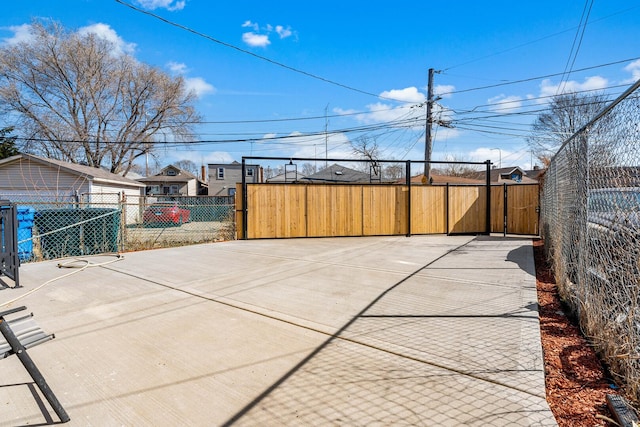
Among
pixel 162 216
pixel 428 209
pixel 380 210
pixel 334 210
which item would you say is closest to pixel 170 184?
pixel 162 216

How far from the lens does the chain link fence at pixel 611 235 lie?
2.28m

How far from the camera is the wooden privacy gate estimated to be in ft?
35.9

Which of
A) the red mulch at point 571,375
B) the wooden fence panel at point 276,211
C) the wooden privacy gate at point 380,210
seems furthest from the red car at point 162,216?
the red mulch at point 571,375

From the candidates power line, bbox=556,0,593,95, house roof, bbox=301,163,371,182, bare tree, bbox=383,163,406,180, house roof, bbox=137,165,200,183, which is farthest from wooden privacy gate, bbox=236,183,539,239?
house roof, bbox=137,165,200,183

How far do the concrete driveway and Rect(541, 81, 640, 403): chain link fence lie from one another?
1.61 ft

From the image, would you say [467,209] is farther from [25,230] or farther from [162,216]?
[162,216]

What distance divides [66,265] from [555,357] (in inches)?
294

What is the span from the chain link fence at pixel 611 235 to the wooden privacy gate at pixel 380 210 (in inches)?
302

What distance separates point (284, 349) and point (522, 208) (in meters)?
11.4

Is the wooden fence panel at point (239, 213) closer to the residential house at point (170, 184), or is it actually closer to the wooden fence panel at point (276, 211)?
the wooden fence panel at point (276, 211)

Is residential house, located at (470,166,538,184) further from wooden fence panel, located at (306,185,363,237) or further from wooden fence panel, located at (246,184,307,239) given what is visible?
wooden fence panel, located at (246,184,307,239)

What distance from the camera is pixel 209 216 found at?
67.6 ft

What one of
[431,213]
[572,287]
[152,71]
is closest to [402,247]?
[431,213]

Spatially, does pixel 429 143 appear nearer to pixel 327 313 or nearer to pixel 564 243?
pixel 564 243
